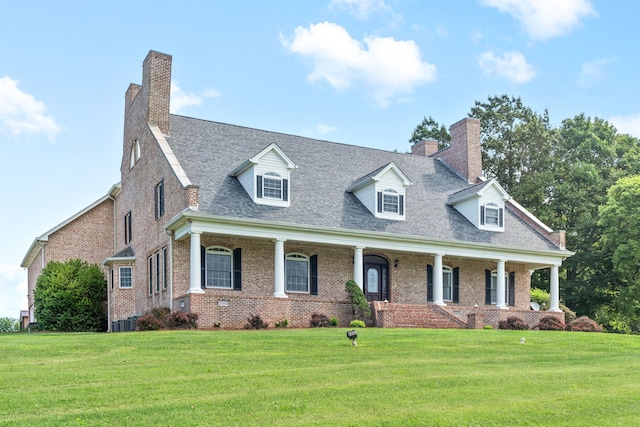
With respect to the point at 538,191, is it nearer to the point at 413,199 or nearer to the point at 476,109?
the point at 476,109

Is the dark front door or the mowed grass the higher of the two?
the dark front door

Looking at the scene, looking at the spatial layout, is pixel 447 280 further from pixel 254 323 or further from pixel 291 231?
pixel 254 323

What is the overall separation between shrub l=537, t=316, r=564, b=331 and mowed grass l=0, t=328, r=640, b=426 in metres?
11.1

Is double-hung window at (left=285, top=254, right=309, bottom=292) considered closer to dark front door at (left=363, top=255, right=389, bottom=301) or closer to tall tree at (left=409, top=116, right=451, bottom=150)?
dark front door at (left=363, top=255, right=389, bottom=301)

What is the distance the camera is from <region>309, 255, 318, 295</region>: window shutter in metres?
28.6

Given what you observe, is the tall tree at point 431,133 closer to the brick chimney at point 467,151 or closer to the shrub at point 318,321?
the brick chimney at point 467,151

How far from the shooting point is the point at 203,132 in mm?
30797

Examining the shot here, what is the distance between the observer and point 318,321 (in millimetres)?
25969

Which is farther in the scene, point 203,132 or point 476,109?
point 476,109

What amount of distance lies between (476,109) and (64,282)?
103 ft

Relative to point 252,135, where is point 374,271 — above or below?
below

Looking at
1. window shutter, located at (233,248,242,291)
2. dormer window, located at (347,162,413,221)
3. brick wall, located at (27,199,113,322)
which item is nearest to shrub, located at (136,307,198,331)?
window shutter, located at (233,248,242,291)

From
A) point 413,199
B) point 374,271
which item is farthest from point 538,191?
point 374,271

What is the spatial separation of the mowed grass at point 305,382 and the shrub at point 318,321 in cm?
622
